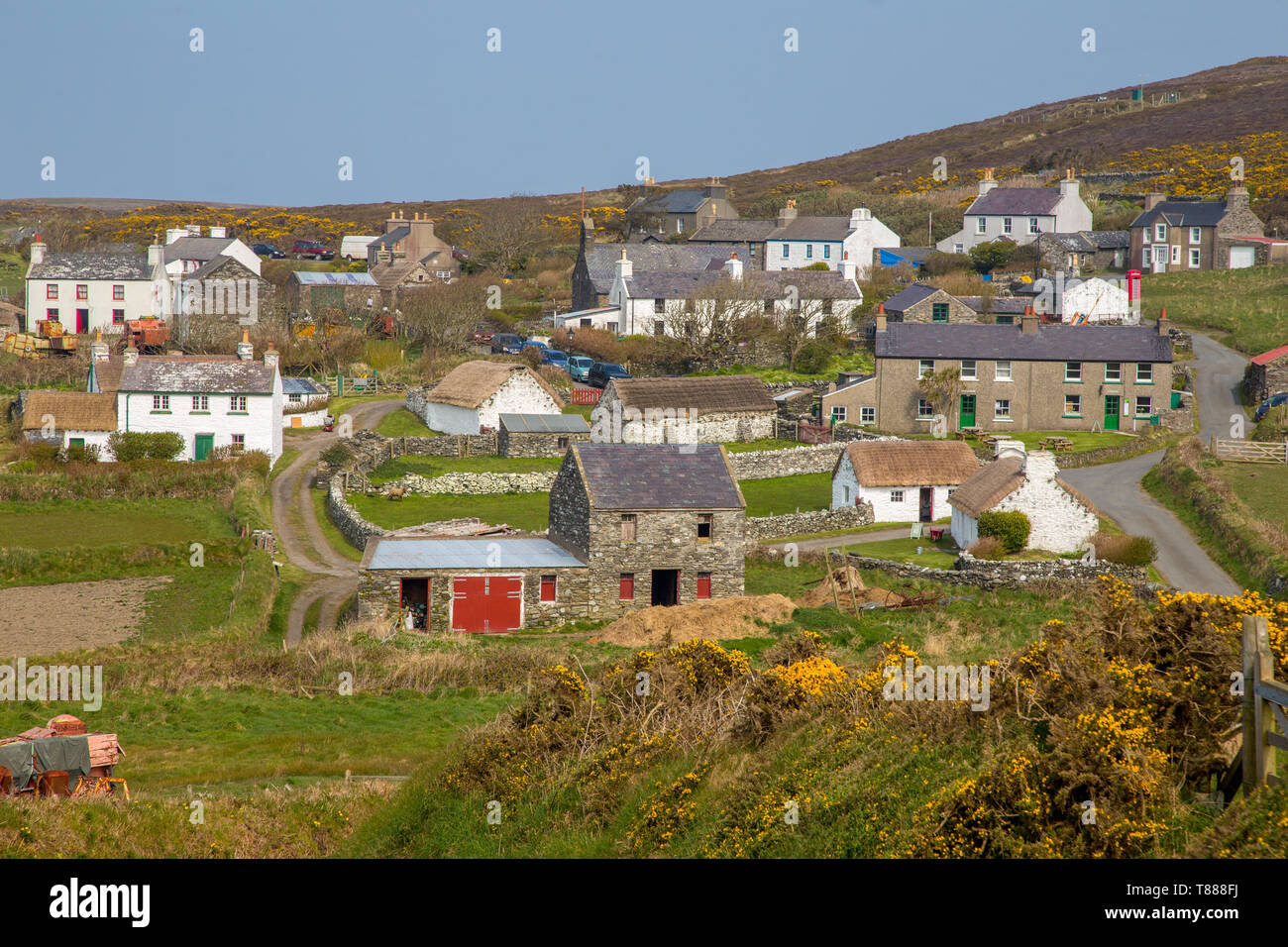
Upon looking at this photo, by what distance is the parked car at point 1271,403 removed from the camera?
192 feet

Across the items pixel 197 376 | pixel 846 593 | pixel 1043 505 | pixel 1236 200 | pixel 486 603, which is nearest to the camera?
pixel 486 603

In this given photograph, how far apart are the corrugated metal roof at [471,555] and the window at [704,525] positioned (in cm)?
355

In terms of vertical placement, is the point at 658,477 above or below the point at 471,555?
above

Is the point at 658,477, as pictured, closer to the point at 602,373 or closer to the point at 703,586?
the point at 703,586

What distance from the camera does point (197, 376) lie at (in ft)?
192

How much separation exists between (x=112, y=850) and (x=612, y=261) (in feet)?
248

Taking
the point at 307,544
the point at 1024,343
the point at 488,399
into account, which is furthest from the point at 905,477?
the point at 488,399

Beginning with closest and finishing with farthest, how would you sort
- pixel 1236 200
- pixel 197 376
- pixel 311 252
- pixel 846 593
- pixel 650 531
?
pixel 846 593, pixel 650 531, pixel 197 376, pixel 1236 200, pixel 311 252

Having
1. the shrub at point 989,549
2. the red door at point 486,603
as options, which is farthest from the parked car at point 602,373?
the red door at point 486,603

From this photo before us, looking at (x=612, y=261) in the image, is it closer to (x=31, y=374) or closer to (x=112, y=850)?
(x=31, y=374)

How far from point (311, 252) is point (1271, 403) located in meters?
87.5

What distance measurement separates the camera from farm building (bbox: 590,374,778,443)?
2378 inches

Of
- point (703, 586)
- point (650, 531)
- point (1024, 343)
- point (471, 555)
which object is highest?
point (1024, 343)
